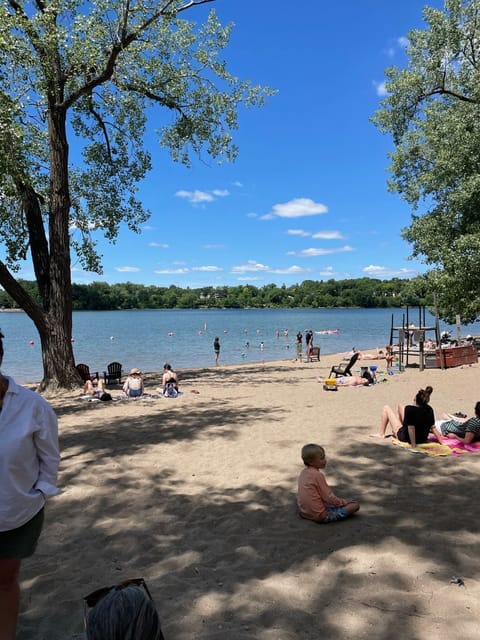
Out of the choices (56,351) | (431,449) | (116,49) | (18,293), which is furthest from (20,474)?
(116,49)

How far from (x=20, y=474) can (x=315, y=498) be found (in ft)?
9.68

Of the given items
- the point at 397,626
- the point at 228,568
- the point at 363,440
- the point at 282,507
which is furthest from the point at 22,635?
the point at 363,440

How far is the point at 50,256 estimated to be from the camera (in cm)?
1302

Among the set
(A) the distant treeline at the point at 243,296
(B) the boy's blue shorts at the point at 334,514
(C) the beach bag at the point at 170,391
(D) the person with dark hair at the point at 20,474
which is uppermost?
(A) the distant treeline at the point at 243,296

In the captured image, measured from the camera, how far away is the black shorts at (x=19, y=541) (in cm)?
212

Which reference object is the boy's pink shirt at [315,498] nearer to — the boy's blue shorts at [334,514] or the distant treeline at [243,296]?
the boy's blue shorts at [334,514]

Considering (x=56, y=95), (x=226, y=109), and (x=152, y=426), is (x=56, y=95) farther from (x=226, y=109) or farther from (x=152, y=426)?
(x=152, y=426)

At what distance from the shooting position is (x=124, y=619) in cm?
162

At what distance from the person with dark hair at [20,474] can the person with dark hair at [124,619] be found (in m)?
0.71

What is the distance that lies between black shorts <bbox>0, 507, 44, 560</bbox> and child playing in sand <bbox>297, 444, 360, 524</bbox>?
2771 mm

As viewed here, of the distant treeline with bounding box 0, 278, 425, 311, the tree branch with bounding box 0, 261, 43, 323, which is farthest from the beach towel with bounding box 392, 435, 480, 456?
the distant treeline with bounding box 0, 278, 425, 311

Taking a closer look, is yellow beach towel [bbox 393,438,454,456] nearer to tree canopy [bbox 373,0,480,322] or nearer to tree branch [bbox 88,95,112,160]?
tree canopy [bbox 373,0,480,322]

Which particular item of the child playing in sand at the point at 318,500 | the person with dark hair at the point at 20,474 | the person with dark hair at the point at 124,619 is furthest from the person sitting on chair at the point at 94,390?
the person with dark hair at the point at 124,619

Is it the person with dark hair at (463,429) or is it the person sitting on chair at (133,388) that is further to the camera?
the person sitting on chair at (133,388)
